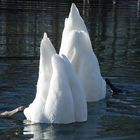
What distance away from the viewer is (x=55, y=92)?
12375 millimetres

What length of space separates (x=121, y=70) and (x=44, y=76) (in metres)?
7.51

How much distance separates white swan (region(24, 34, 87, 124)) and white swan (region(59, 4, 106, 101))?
2.24 m

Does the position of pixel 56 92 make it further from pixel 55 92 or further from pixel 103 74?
pixel 103 74

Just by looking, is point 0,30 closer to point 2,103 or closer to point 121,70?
point 121,70

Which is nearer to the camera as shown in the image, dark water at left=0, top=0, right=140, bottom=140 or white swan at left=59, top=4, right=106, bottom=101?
dark water at left=0, top=0, right=140, bottom=140

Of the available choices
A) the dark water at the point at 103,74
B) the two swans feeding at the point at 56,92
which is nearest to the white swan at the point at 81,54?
the dark water at the point at 103,74

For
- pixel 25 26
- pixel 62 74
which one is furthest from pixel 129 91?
pixel 25 26

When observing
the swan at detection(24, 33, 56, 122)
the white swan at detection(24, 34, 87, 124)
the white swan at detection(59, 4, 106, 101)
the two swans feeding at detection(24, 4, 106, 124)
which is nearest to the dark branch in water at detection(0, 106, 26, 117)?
the two swans feeding at detection(24, 4, 106, 124)

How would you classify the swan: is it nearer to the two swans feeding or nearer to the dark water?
the two swans feeding

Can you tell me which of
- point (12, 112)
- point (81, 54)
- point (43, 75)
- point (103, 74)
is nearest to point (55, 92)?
point (43, 75)

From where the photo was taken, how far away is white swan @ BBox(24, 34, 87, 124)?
12.3m

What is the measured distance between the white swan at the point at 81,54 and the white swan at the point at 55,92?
2.24 m

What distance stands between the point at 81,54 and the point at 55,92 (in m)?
2.73

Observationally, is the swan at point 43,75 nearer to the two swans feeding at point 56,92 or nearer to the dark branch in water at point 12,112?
the two swans feeding at point 56,92
